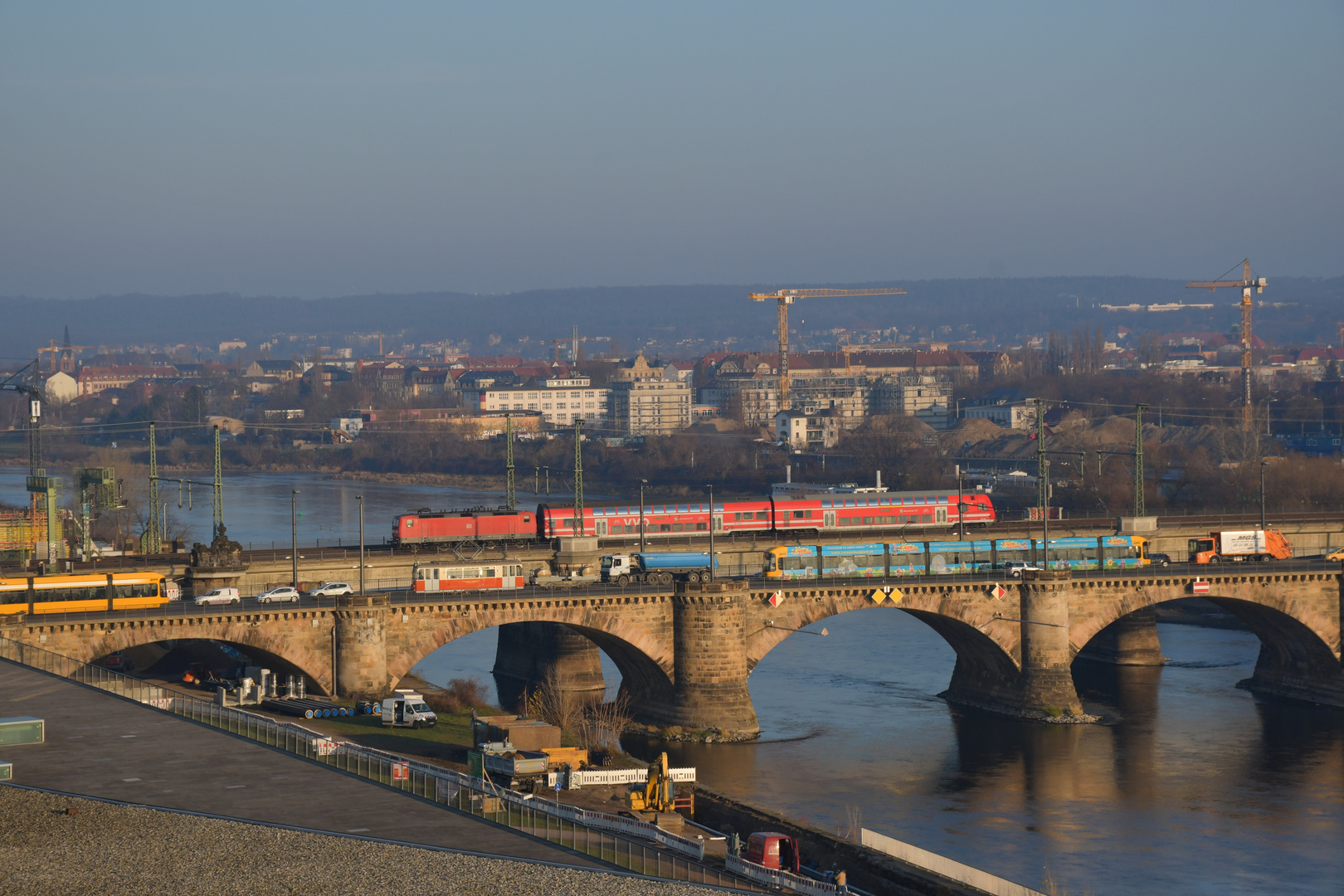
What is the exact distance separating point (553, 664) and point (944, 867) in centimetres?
3793

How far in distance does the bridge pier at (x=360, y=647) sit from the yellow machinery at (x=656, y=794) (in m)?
18.2

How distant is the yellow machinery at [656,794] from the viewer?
2324 inches

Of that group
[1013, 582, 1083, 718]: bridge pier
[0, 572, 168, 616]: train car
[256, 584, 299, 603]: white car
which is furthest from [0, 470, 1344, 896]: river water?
[0, 572, 168, 616]: train car

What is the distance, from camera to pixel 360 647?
73.6 m

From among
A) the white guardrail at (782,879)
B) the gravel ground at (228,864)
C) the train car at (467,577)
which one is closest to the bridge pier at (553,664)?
the train car at (467,577)

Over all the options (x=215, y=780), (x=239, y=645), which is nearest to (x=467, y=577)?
(x=239, y=645)

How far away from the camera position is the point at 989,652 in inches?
3292

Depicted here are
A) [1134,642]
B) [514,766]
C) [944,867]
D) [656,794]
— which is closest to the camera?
[944,867]

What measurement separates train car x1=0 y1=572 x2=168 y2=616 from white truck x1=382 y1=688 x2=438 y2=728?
1328cm

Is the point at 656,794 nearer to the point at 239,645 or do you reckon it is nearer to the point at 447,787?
the point at 447,787

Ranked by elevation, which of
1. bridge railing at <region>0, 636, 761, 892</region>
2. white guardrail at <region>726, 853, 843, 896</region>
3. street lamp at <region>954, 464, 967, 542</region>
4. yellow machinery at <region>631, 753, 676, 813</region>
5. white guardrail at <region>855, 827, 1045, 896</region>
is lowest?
white guardrail at <region>855, 827, 1045, 896</region>

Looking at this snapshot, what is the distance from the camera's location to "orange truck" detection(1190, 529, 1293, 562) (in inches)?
3733

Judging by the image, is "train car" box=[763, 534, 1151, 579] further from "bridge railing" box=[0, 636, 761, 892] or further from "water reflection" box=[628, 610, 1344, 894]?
"bridge railing" box=[0, 636, 761, 892]

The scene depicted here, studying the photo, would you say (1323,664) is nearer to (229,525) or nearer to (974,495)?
(974,495)
